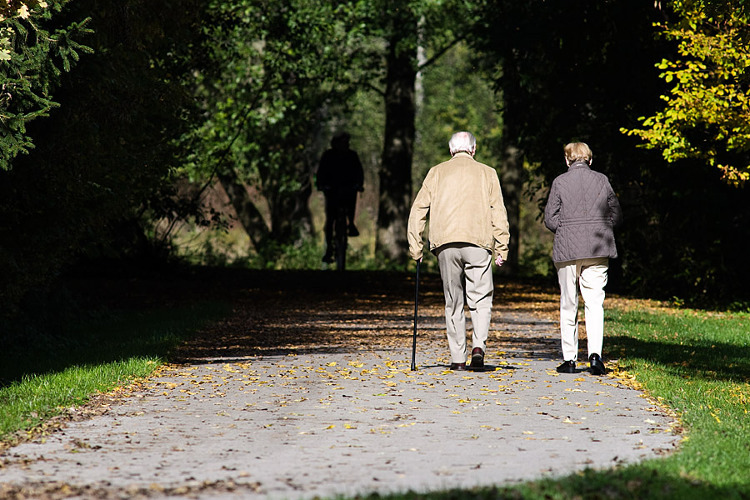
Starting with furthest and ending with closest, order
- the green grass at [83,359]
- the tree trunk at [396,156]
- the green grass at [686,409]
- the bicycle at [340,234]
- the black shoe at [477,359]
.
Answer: the tree trunk at [396,156] < the bicycle at [340,234] < the black shoe at [477,359] < the green grass at [83,359] < the green grass at [686,409]

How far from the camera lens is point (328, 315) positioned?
15930mm

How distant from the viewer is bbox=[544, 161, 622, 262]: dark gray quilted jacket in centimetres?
989

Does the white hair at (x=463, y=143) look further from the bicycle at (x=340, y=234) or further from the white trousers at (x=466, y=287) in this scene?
the bicycle at (x=340, y=234)

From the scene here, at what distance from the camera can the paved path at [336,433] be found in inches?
223

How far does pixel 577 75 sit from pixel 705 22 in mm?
4348

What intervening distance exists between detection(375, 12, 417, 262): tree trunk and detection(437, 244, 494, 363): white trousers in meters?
18.6

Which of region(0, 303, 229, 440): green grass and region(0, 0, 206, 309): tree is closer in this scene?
region(0, 303, 229, 440): green grass

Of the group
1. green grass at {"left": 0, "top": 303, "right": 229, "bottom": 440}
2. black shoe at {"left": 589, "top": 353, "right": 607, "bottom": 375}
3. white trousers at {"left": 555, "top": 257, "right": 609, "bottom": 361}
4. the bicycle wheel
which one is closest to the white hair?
white trousers at {"left": 555, "top": 257, "right": 609, "bottom": 361}

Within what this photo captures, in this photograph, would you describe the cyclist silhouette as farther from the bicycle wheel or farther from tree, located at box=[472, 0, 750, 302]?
tree, located at box=[472, 0, 750, 302]

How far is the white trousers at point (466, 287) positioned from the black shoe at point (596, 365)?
94 centimetres

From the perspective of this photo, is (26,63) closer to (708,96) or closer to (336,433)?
(336,433)

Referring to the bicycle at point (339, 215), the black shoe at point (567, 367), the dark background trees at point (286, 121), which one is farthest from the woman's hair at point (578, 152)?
the bicycle at point (339, 215)

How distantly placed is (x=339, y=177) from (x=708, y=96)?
6.34m

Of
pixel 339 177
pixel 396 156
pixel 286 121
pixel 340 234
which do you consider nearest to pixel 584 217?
pixel 339 177
